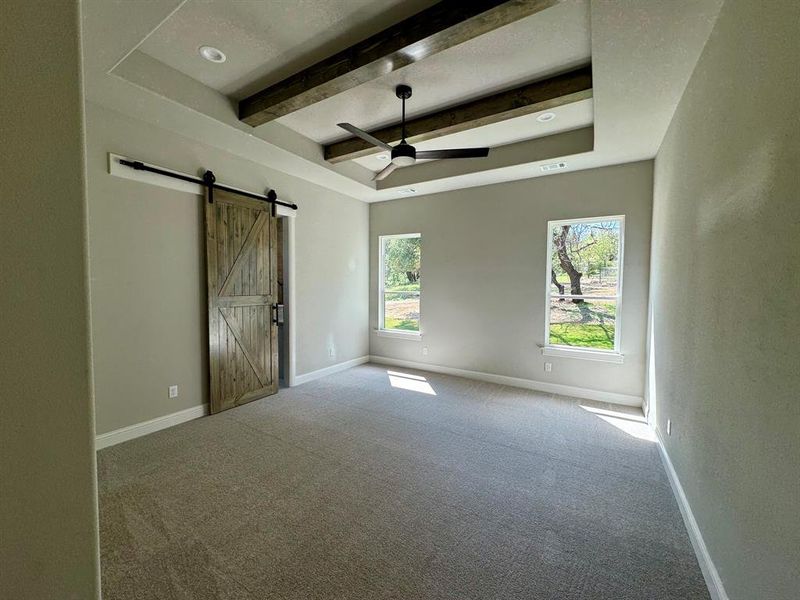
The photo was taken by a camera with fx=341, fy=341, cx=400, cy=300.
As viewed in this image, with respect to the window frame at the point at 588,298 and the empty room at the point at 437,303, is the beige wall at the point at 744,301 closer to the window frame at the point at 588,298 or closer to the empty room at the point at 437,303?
the empty room at the point at 437,303

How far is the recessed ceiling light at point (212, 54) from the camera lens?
258 cm

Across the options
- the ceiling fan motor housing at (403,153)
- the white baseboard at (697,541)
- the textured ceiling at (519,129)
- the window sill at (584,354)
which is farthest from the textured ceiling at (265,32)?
the window sill at (584,354)

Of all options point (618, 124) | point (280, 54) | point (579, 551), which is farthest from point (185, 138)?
point (579, 551)

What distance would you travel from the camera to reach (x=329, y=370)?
5438 millimetres

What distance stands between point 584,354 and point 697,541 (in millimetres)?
2672

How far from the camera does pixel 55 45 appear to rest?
2.30 feet

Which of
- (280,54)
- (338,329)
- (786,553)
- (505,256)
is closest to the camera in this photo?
(786,553)

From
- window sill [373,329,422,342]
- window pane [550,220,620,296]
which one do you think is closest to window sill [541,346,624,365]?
window pane [550,220,620,296]

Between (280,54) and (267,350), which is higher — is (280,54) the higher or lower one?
the higher one

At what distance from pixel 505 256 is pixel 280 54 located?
3.56 meters

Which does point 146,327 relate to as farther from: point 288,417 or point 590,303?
point 590,303

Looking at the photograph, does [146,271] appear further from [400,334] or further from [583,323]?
[583,323]

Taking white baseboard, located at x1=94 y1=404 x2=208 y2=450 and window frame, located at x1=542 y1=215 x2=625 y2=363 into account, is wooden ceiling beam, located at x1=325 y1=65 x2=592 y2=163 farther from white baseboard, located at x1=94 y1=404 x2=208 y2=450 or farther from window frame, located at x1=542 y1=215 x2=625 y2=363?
white baseboard, located at x1=94 y1=404 x2=208 y2=450

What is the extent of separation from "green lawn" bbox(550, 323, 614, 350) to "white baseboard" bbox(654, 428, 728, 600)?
1.83 meters
